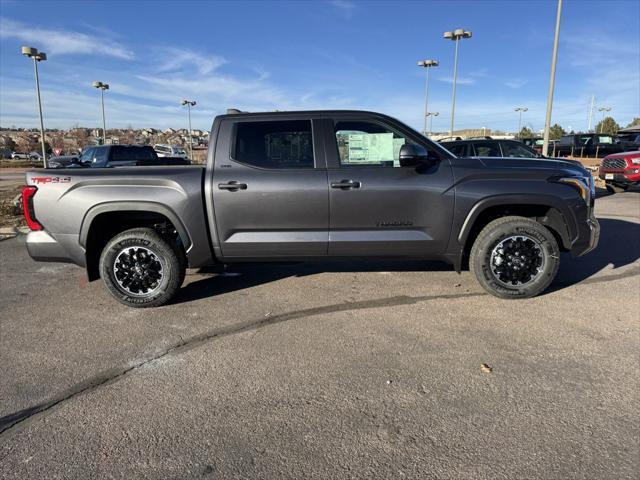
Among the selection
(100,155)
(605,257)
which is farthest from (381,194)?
(100,155)

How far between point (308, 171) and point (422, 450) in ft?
9.13

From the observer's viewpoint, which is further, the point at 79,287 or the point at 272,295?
the point at 79,287

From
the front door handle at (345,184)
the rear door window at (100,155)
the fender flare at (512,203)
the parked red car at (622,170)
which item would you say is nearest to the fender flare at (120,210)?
the front door handle at (345,184)

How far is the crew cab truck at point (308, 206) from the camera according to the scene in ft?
13.8

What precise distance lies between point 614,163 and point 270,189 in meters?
13.1

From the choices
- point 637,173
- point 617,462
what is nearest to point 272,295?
point 617,462

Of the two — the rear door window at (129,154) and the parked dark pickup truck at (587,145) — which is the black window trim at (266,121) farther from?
the parked dark pickup truck at (587,145)

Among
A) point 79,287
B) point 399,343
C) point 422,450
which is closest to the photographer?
point 422,450

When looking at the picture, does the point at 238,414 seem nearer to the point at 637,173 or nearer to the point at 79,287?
the point at 79,287

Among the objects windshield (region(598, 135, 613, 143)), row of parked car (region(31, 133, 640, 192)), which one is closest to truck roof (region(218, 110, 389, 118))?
row of parked car (region(31, 133, 640, 192))

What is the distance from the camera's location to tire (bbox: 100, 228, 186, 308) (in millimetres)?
4285

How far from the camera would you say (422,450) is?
2279 millimetres

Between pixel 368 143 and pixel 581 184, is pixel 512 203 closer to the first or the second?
pixel 581 184

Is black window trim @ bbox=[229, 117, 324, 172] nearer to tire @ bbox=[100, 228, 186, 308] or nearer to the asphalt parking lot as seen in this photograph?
tire @ bbox=[100, 228, 186, 308]
